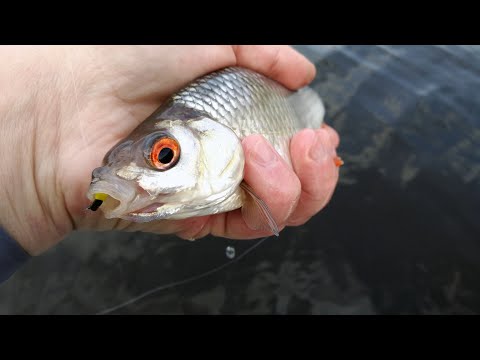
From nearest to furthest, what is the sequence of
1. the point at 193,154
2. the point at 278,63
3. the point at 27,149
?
the point at 193,154 → the point at 27,149 → the point at 278,63

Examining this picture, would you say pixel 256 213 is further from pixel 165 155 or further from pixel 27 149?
pixel 27 149

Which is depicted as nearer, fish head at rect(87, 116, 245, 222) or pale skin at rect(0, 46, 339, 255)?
fish head at rect(87, 116, 245, 222)

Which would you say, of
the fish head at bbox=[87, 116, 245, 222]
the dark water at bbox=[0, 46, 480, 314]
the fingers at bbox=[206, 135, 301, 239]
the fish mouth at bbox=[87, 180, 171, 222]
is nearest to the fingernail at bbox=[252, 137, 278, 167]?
the fingers at bbox=[206, 135, 301, 239]

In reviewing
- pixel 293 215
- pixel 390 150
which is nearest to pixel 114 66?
pixel 293 215

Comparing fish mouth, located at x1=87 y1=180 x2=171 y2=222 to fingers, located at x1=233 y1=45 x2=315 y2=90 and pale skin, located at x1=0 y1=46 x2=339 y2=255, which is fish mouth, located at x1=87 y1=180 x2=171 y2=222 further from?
fingers, located at x1=233 y1=45 x2=315 y2=90

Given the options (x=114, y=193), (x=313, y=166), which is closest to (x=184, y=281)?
(x=313, y=166)

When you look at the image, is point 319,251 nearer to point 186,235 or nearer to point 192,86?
point 186,235
